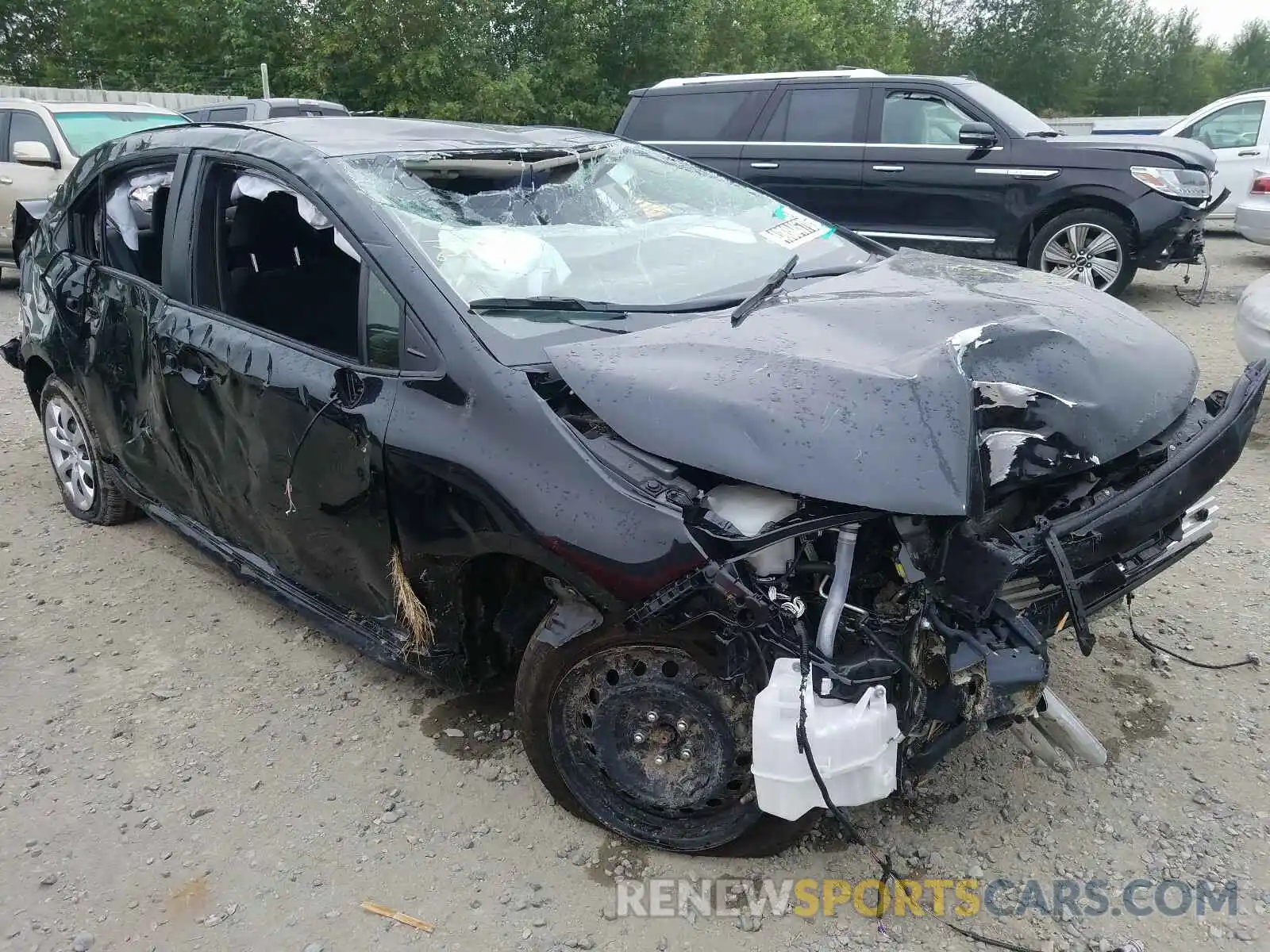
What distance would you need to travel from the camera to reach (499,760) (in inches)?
116

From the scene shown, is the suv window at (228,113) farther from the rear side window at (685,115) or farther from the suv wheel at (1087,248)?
the suv wheel at (1087,248)

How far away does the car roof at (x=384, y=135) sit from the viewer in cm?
311

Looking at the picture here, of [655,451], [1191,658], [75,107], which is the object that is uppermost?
[75,107]

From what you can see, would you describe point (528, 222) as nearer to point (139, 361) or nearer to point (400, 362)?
point (400, 362)

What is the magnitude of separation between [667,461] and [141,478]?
2.62m

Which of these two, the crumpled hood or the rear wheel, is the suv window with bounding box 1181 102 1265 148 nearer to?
the crumpled hood

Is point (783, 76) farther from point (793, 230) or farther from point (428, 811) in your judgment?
point (428, 811)

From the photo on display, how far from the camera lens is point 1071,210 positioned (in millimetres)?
8086

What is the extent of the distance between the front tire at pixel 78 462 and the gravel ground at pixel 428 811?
0.77m

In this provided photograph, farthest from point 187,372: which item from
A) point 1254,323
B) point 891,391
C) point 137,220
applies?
point 1254,323

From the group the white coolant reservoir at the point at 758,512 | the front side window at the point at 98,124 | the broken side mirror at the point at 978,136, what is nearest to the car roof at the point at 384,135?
the white coolant reservoir at the point at 758,512

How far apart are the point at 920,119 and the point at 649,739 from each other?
734 cm

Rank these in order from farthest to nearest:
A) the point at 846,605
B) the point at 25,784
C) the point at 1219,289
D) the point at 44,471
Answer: the point at 1219,289 → the point at 44,471 → the point at 25,784 → the point at 846,605

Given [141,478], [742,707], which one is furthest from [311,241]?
[742,707]
